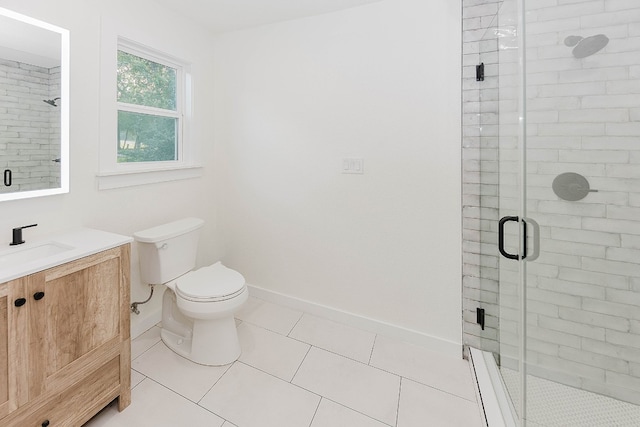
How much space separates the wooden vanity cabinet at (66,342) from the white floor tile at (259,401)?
0.47 meters

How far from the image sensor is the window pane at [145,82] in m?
1.98

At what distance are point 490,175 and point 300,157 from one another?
1.32m

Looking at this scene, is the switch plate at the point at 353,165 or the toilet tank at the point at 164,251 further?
the switch plate at the point at 353,165

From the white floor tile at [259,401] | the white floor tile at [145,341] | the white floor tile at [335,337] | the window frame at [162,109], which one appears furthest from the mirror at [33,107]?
the white floor tile at [335,337]

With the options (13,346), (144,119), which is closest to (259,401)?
(13,346)

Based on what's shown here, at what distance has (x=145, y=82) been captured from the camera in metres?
2.15

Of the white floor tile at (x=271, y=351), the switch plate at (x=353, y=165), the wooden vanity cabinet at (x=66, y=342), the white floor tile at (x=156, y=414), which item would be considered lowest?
the white floor tile at (x=156, y=414)

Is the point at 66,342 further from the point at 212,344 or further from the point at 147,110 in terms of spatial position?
the point at 147,110

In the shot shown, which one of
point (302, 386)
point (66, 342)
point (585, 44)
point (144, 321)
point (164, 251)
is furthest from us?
point (144, 321)

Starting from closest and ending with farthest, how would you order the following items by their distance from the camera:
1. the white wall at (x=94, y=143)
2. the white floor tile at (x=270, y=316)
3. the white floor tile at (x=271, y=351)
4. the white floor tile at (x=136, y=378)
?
the white wall at (x=94, y=143) < the white floor tile at (x=136, y=378) < the white floor tile at (x=271, y=351) < the white floor tile at (x=270, y=316)

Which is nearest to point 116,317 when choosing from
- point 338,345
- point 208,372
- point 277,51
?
point 208,372

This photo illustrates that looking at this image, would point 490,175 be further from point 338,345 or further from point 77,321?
point 77,321

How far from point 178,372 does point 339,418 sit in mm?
979

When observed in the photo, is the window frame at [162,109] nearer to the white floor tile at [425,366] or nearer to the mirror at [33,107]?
Answer: the mirror at [33,107]
